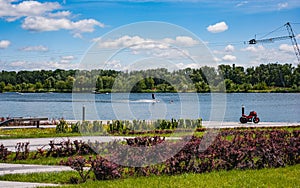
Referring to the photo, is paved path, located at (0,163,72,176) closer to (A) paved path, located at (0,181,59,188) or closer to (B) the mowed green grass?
(B) the mowed green grass

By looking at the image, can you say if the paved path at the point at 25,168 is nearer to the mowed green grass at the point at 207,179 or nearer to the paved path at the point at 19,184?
the mowed green grass at the point at 207,179

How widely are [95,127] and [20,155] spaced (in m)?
6.91

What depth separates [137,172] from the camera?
9.19 metres

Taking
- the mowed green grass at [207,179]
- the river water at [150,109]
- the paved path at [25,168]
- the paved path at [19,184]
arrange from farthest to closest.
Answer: the river water at [150,109]
the paved path at [25,168]
the paved path at [19,184]
the mowed green grass at [207,179]

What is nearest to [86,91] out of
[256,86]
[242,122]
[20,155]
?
[20,155]

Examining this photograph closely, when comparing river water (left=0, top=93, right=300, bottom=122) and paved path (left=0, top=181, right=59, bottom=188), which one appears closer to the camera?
paved path (left=0, top=181, right=59, bottom=188)

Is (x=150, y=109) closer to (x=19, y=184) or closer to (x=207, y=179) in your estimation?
(x=207, y=179)

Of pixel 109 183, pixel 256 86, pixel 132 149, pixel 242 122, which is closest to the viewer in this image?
pixel 109 183

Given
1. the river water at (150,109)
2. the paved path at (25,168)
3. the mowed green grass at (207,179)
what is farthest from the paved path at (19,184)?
the river water at (150,109)

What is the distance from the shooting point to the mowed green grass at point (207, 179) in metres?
8.09

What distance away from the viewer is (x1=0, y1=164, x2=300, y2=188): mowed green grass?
26.5ft

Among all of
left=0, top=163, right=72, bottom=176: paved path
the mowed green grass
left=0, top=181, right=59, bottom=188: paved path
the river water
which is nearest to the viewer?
the mowed green grass

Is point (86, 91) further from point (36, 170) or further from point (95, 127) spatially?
point (36, 170)

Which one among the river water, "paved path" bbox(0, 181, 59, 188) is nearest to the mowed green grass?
"paved path" bbox(0, 181, 59, 188)
